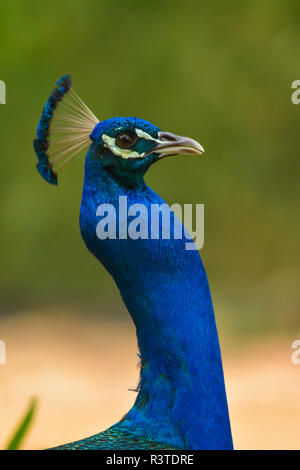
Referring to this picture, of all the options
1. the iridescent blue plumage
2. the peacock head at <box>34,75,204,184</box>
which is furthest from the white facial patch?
the iridescent blue plumage

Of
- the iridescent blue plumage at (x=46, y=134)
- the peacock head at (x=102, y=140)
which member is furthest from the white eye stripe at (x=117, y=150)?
the iridescent blue plumage at (x=46, y=134)

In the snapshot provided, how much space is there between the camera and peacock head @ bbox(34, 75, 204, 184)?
3.63 ft

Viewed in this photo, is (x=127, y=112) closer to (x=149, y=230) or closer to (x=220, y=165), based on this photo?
(x=220, y=165)

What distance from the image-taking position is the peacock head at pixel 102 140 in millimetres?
1106

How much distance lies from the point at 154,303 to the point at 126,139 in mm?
247

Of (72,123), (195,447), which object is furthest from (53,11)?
(195,447)

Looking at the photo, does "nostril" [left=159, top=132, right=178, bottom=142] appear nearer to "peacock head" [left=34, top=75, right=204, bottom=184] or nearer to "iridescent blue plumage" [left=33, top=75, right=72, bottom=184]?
"peacock head" [left=34, top=75, right=204, bottom=184]

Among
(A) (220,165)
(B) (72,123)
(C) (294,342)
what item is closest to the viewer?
(B) (72,123)

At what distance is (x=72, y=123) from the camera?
117 cm

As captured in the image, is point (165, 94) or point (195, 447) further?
point (165, 94)

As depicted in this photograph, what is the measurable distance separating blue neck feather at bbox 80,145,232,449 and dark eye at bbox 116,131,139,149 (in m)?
0.06

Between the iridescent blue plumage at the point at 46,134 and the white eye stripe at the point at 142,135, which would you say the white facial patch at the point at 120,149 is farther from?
the iridescent blue plumage at the point at 46,134

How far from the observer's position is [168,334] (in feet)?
3.46
